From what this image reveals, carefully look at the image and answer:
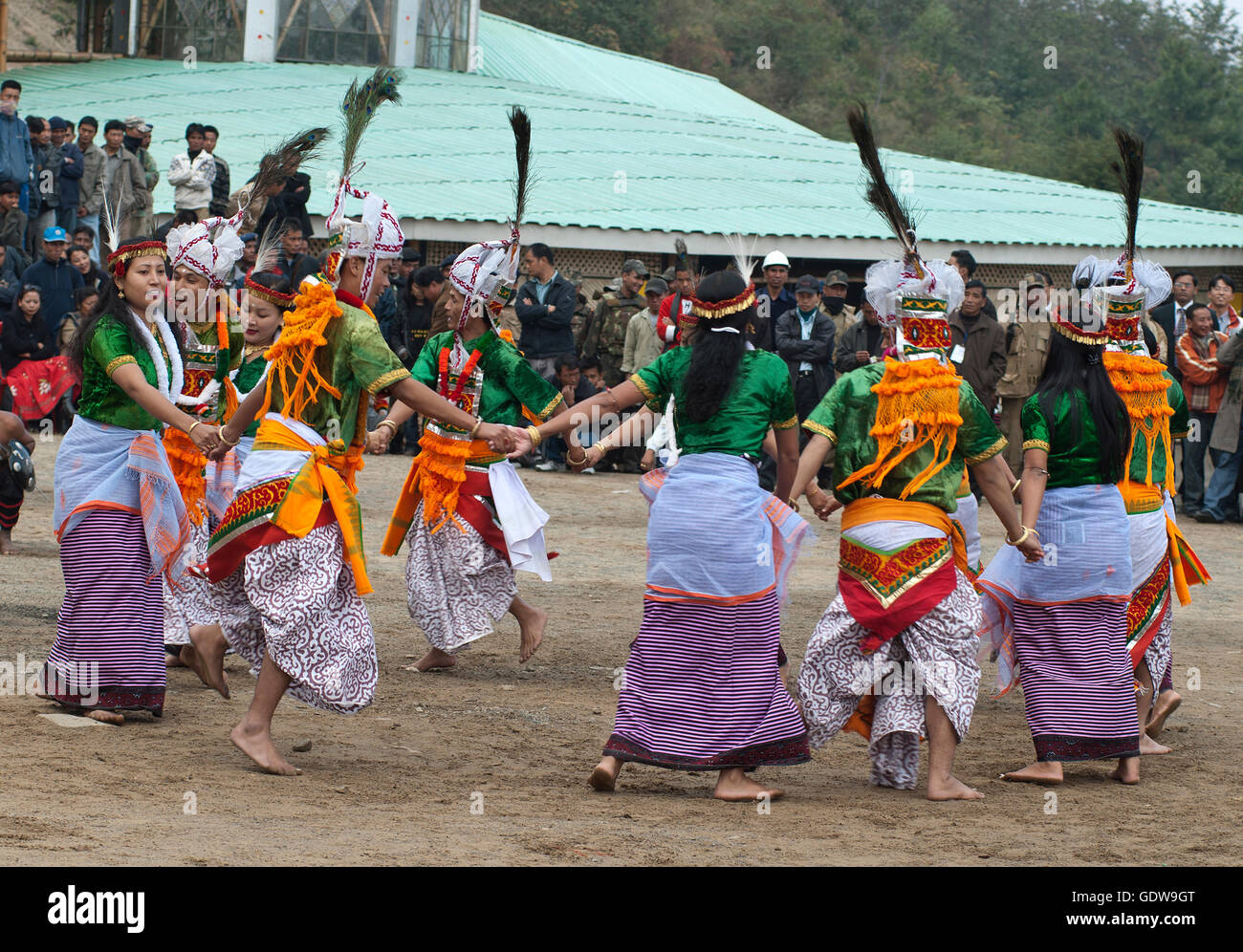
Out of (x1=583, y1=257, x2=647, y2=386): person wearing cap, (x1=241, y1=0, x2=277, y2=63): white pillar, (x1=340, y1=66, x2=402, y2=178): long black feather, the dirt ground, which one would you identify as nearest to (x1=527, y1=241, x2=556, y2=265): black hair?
(x1=583, y1=257, x2=647, y2=386): person wearing cap

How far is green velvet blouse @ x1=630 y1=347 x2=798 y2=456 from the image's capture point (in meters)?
6.11

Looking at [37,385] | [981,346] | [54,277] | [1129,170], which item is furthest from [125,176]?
[1129,170]

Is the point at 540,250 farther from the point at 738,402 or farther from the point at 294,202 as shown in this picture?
the point at 738,402

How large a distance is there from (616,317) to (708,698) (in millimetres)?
11254

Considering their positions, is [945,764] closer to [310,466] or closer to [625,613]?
[310,466]

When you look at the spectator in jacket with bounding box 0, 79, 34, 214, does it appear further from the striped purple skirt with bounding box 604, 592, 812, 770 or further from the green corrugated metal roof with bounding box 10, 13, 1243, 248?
the striped purple skirt with bounding box 604, 592, 812, 770

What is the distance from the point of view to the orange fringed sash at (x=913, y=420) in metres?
6.20

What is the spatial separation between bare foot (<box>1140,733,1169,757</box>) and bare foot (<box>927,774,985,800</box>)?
126cm

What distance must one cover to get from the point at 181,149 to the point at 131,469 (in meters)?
14.0

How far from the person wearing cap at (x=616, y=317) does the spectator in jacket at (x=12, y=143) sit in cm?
567

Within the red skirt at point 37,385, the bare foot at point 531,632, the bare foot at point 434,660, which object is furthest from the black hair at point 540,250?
the bare foot at point 434,660

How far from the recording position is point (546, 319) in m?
16.5

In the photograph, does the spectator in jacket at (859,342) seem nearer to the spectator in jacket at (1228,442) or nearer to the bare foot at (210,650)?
the spectator in jacket at (1228,442)

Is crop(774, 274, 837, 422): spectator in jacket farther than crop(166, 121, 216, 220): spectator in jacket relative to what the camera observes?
No
